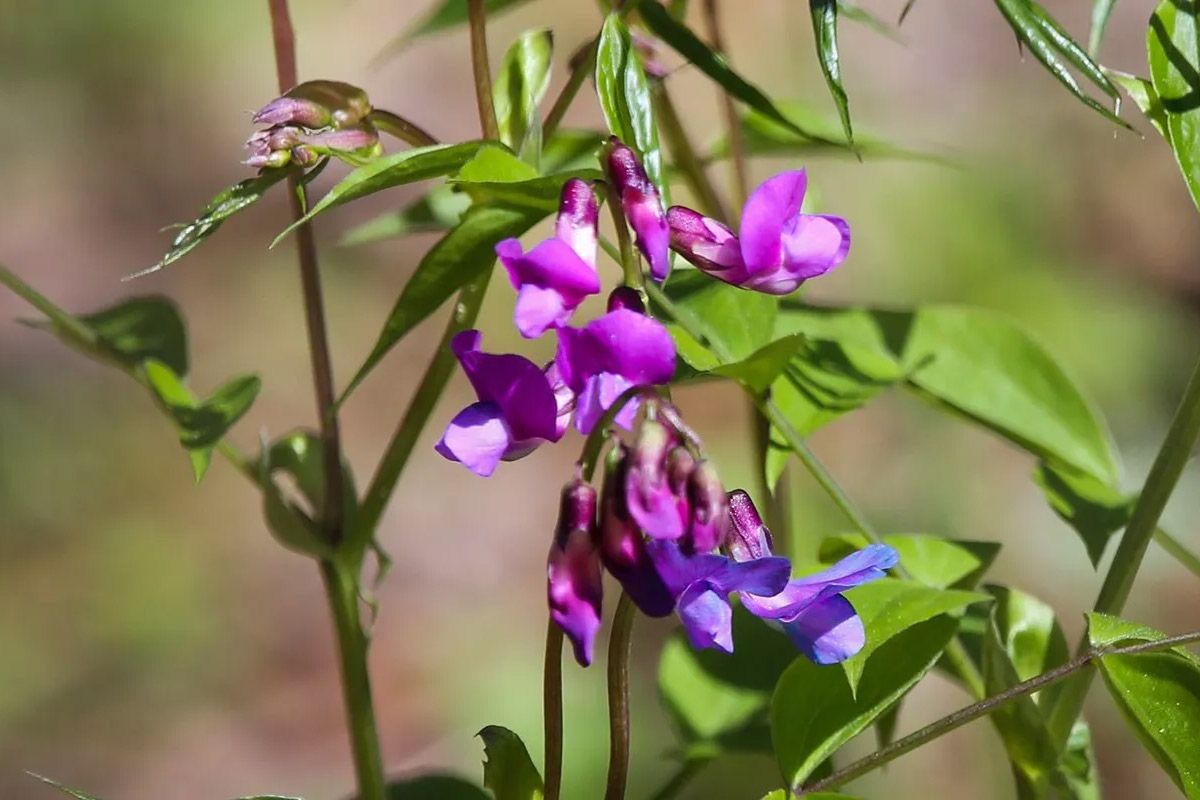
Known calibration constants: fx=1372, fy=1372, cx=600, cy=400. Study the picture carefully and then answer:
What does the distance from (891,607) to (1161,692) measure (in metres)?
0.17

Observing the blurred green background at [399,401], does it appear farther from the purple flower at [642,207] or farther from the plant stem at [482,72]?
the purple flower at [642,207]

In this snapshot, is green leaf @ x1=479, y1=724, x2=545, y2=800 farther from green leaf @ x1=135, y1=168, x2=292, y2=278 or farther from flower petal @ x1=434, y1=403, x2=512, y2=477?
green leaf @ x1=135, y1=168, x2=292, y2=278

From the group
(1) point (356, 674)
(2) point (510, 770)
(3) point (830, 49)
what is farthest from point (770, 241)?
(1) point (356, 674)

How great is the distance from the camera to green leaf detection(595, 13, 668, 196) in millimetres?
847

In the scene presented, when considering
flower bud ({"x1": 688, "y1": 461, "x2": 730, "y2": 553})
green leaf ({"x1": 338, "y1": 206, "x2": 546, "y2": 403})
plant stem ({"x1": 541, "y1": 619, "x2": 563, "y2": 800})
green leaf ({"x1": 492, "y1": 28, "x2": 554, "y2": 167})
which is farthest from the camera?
green leaf ({"x1": 492, "y1": 28, "x2": 554, "y2": 167})

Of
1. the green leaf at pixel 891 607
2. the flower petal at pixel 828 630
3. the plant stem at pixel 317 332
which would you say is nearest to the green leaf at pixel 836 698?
the green leaf at pixel 891 607

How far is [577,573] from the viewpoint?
694 mm

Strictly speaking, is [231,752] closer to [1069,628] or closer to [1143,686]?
[1069,628]

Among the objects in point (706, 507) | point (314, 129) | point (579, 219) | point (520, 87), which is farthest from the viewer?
point (520, 87)

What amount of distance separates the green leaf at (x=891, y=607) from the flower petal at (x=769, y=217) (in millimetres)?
241

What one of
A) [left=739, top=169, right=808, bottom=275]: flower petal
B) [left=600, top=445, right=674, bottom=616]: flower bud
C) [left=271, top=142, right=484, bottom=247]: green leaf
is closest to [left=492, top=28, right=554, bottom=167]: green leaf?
[left=271, top=142, right=484, bottom=247]: green leaf

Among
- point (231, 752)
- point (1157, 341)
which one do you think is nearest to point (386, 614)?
point (231, 752)

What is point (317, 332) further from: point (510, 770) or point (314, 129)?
point (510, 770)

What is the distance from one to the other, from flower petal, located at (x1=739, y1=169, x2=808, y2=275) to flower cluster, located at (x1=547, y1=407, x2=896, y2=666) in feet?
0.40
